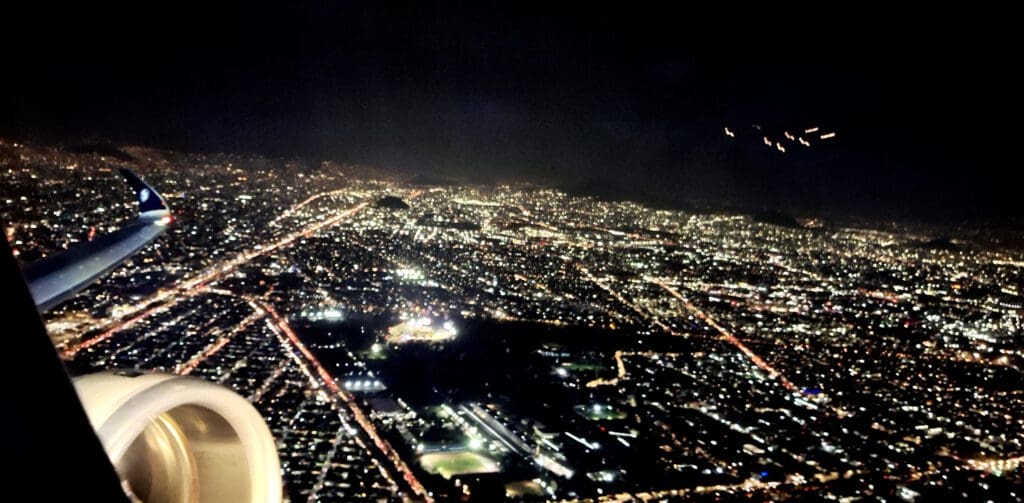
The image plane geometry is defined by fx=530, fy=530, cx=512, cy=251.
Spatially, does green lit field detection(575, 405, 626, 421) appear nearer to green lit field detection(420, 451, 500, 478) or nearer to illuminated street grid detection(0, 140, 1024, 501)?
illuminated street grid detection(0, 140, 1024, 501)

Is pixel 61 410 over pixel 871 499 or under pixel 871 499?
over

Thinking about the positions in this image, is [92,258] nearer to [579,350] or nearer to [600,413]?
[600,413]

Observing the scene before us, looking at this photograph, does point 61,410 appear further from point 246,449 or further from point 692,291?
point 692,291

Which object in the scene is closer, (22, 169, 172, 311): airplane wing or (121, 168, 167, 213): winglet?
(22, 169, 172, 311): airplane wing

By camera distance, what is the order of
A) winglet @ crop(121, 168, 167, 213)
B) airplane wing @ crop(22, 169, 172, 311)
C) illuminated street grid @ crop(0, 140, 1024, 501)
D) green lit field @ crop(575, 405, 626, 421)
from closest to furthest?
airplane wing @ crop(22, 169, 172, 311)
winglet @ crop(121, 168, 167, 213)
illuminated street grid @ crop(0, 140, 1024, 501)
green lit field @ crop(575, 405, 626, 421)

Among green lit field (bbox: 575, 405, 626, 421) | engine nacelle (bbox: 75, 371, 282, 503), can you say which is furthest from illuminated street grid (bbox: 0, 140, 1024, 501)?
engine nacelle (bbox: 75, 371, 282, 503)

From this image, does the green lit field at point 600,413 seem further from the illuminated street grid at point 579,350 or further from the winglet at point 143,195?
the winglet at point 143,195

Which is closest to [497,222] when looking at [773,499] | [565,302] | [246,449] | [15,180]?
[565,302]
